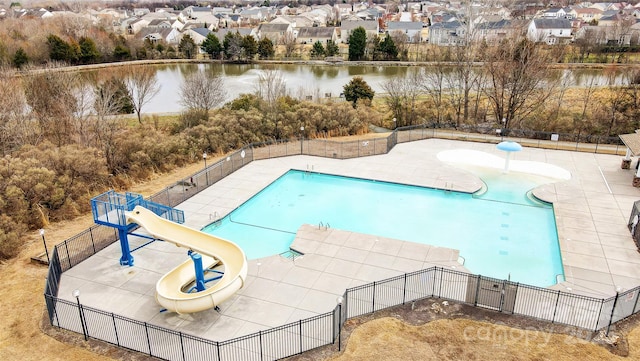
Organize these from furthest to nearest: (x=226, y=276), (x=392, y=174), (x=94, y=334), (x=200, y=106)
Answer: (x=200, y=106), (x=392, y=174), (x=226, y=276), (x=94, y=334)

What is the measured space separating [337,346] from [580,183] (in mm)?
19321

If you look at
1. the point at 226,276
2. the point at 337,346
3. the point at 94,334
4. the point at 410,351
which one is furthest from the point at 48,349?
the point at 410,351

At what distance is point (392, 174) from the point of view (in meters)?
27.0

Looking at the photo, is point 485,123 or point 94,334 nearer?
point 94,334

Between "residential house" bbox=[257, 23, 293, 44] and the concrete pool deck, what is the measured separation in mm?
87386

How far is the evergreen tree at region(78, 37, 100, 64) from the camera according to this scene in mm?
76762

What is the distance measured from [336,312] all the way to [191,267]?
573cm

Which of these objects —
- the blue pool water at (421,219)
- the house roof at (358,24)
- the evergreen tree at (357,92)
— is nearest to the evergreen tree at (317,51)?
the house roof at (358,24)

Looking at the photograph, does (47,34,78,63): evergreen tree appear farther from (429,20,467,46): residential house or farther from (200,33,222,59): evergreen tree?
(429,20,467,46): residential house

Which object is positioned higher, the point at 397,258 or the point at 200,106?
the point at 200,106

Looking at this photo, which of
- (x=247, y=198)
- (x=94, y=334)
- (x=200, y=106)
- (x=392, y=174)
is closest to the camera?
(x=94, y=334)

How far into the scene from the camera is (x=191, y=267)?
51.9ft

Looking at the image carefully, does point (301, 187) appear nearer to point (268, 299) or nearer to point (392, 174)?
point (392, 174)

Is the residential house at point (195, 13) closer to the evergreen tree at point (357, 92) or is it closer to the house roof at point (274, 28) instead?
the house roof at point (274, 28)
